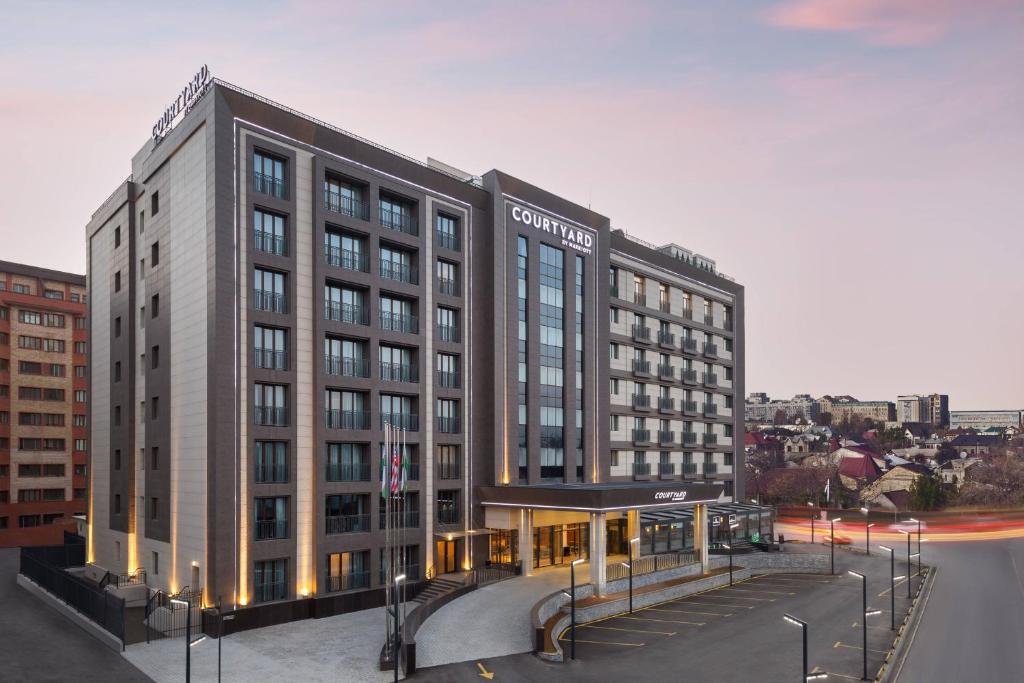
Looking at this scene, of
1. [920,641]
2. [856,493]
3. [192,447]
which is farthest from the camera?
[856,493]

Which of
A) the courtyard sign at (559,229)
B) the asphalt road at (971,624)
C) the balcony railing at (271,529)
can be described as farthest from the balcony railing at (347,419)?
the asphalt road at (971,624)

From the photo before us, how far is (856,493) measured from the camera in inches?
5448

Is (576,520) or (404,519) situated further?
(576,520)

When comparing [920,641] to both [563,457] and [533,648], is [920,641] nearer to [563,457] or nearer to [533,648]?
[533,648]

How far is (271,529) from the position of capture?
41594 mm

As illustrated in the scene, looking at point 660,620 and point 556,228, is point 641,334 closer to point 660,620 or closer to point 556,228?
point 556,228

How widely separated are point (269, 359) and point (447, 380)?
13.7 metres

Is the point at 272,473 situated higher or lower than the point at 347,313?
lower

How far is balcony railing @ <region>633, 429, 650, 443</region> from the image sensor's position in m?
70.6

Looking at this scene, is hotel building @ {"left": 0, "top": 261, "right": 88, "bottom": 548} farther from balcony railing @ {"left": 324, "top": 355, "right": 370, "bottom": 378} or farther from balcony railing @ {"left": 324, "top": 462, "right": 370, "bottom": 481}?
balcony railing @ {"left": 324, "top": 355, "right": 370, "bottom": 378}

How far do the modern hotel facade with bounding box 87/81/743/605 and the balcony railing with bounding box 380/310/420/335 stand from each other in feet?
0.36

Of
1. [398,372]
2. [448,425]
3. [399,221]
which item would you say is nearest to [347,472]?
[398,372]

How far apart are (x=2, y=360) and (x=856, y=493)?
448 ft

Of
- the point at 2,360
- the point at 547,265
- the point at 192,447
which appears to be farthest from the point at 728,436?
the point at 2,360
